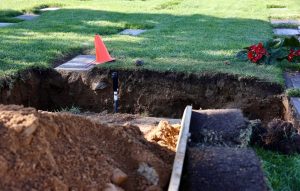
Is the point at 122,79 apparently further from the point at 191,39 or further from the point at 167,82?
the point at 191,39

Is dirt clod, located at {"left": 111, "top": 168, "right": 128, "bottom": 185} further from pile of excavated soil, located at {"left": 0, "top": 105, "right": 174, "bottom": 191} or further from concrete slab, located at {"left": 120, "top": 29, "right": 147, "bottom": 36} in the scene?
concrete slab, located at {"left": 120, "top": 29, "right": 147, "bottom": 36}

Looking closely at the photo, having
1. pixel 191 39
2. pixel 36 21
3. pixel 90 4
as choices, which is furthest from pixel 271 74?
pixel 90 4

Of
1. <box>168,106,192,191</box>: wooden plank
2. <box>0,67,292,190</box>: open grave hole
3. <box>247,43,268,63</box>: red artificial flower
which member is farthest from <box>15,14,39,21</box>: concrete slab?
<box>168,106,192,191</box>: wooden plank

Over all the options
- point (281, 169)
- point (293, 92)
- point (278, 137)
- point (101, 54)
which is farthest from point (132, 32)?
point (281, 169)

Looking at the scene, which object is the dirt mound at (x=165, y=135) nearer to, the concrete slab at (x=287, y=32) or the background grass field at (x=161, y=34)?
the background grass field at (x=161, y=34)

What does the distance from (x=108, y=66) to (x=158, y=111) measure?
847 mm

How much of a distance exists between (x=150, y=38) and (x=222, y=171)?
5222 mm

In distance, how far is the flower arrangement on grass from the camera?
700cm

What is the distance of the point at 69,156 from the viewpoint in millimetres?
3266

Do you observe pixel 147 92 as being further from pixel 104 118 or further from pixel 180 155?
pixel 180 155

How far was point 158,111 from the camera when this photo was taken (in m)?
6.55

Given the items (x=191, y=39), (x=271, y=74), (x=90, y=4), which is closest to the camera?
(x=271, y=74)

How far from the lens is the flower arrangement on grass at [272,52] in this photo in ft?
23.0

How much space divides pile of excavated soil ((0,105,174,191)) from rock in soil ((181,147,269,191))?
20 cm
